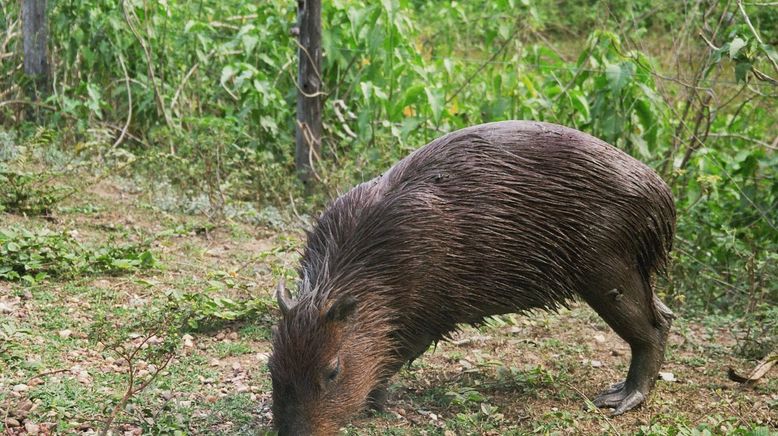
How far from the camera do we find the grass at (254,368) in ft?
13.0

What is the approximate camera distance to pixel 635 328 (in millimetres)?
4324

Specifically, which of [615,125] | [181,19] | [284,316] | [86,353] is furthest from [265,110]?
[284,316]

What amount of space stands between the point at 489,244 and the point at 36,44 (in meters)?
5.54

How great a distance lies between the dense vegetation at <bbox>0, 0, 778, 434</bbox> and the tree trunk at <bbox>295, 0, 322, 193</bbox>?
0.41 ft

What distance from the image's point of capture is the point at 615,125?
22.5 ft

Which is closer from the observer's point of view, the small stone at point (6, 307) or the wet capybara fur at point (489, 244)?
the wet capybara fur at point (489, 244)

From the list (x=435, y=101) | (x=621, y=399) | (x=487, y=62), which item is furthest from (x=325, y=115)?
(x=621, y=399)

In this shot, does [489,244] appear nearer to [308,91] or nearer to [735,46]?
[735,46]

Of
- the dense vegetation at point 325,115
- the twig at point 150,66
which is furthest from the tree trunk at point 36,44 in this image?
the twig at point 150,66

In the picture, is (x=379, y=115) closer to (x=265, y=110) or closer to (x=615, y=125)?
(x=265, y=110)

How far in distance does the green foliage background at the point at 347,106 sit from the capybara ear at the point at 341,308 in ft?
9.71

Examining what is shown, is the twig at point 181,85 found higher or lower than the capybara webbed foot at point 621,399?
higher

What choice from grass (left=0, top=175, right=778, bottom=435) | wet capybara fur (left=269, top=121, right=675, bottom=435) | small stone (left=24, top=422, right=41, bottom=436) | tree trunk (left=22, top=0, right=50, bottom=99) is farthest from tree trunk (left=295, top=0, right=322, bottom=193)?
small stone (left=24, top=422, right=41, bottom=436)

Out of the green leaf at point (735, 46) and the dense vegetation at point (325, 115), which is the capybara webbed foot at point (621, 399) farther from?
the green leaf at point (735, 46)
